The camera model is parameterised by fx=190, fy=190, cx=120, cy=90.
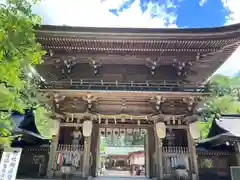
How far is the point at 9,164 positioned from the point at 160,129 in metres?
4.87

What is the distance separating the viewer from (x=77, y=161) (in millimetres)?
6918

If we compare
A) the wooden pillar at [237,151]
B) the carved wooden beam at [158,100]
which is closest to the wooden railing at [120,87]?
the carved wooden beam at [158,100]

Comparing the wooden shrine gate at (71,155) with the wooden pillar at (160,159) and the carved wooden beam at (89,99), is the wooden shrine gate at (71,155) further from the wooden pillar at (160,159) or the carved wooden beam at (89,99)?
the wooden pillar at (160,159)

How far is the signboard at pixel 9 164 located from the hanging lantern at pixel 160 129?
4.59 meters

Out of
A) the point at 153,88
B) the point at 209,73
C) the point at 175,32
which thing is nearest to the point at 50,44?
the point at 153,88

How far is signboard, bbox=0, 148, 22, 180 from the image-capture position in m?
4.66

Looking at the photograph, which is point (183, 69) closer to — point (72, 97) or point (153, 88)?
point (153, 88)

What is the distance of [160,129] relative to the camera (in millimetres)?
7070

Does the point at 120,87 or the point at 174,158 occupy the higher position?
the point at 120,87

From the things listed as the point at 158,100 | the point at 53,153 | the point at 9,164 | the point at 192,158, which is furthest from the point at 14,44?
the point at 192,158

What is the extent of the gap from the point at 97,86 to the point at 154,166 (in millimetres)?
3770

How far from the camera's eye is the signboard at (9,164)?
466cm

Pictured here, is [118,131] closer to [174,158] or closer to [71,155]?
[71,155]

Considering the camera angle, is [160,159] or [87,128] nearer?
[160,159]
